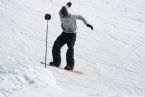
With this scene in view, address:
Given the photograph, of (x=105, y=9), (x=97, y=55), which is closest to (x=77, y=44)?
(x=97, y=55)

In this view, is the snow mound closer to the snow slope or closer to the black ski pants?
the snow slope

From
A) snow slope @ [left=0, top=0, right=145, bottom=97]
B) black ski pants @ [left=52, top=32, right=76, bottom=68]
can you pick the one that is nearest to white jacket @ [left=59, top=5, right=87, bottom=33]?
black ski pants @ [left=52, top=32, right=76, bottom=68]

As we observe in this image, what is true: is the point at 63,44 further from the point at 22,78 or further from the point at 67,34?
the point at 22,78

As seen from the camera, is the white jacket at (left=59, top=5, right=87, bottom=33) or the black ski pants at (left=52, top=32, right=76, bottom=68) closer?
the white jacket at (left=59, top=5, right=87, bottom=33)

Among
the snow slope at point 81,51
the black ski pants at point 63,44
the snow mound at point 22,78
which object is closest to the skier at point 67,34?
the black ski pants at point 63,44

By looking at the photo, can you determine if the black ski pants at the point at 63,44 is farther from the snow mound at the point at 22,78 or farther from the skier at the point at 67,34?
the snow mound at the point at 22,78

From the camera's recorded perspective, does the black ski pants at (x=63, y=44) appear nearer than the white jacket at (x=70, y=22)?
No

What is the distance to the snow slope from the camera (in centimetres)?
727

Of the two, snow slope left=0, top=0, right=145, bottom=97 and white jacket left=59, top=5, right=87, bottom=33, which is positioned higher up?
white jacket left=59, top=5, right=87, bottom=33

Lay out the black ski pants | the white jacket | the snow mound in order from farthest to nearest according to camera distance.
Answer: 1. the black ski pants
2. the white jacket
3. the snow mound

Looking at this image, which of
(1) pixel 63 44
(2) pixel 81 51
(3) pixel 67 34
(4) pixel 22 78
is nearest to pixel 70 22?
(3) pixel 67 34

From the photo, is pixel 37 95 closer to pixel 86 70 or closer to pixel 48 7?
pixel 86 70

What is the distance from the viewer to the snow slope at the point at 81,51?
7.27 metres

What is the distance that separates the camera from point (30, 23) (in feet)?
51.2
